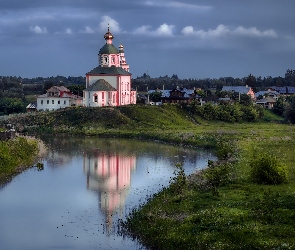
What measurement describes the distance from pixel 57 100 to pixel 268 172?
1708 inches

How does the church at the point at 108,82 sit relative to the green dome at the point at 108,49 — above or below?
below

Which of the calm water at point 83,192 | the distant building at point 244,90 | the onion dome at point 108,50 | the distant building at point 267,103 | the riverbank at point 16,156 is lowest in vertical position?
the calm water at point 83,192

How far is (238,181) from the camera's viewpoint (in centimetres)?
2673

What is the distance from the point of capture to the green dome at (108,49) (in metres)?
65.9

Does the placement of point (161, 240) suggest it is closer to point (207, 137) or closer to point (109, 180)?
point (109, 180)

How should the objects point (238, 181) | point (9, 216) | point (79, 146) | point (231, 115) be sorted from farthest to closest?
point (231, 115), point (79, 146), point (238, 181), point (9, 216)

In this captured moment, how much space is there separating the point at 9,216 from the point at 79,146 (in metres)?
23.2

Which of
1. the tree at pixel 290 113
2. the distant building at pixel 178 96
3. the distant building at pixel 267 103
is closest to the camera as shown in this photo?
the tree at pixel 290 113

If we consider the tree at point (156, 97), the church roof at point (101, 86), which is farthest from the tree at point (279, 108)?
the church roof at point (101, 86)

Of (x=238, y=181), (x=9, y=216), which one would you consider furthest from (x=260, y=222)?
(x=9, y=216)

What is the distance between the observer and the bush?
25609mm

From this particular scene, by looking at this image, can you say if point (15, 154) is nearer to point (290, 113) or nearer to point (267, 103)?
point (290, 113)

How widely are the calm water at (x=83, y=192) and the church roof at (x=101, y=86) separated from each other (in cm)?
1634

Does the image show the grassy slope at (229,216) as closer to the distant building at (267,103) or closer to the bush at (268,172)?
the bush at (268,172)
